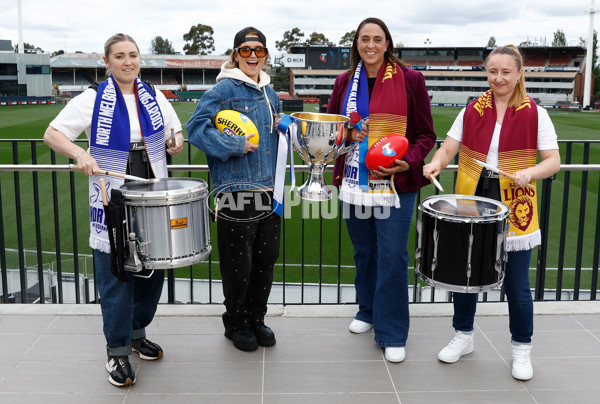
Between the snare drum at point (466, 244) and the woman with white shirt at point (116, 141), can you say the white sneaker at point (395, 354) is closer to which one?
the snare drum at point (466, 244)

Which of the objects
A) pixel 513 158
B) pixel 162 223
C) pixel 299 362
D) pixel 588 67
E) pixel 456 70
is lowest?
pixel 299 362

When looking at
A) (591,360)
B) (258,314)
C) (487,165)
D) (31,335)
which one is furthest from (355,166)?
(31,335)

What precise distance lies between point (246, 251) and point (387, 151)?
2.89ft

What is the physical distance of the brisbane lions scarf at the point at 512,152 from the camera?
2.55 metres

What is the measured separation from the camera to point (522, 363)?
2699 millimetres

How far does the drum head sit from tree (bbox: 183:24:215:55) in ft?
265

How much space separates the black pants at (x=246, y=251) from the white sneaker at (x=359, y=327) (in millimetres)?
547

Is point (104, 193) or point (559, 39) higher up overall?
point (559, 39)

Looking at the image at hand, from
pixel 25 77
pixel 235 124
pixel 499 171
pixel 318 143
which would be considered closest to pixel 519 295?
pixel 499 171

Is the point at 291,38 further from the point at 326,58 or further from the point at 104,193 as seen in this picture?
the point at 104,193

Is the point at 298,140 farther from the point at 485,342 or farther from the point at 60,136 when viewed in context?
the point at 485,342

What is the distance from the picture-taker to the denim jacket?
2557 mm

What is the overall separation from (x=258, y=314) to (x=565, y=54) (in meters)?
73.9

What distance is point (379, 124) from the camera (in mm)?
2734
